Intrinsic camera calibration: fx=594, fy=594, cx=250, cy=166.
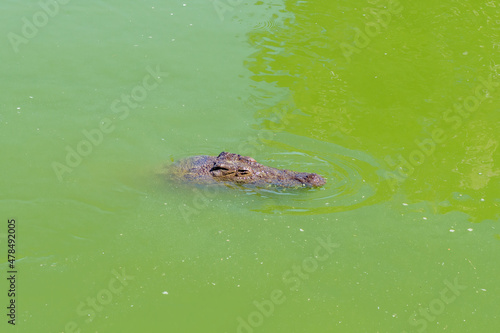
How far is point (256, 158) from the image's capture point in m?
8.80

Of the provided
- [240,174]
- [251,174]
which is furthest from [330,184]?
[240,174]

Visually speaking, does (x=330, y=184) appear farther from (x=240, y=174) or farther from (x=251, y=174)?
→ (x=240, y=174)

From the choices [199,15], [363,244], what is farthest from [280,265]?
[199,15]

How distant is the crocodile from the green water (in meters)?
0.16

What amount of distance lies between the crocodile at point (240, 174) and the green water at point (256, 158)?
0.54ft

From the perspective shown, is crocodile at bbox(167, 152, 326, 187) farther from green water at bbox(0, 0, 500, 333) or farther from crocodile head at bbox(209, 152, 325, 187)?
green water at bbox(0, 0, 500, 333)

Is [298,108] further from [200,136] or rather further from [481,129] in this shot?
[481,129]

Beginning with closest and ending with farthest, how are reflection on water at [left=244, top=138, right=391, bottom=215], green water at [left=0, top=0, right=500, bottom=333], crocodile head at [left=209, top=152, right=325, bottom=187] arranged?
green water at [left=0, top=0, right=500, bottom=333] → reflection on water at [left=244, top=138, right=391, bottom=215] → crocodile head at [left=209, top=152, right=325, bottom=187]

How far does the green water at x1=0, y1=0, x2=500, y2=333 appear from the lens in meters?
6.52

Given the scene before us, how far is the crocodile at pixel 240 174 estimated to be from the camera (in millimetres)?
Result: 8133

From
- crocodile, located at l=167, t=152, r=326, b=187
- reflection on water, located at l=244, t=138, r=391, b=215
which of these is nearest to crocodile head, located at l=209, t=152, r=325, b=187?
crocodile, located at l=167, t=152, r=326, b=187

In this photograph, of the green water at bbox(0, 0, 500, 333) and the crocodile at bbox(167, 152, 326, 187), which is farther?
the crocodile at bbox(167, 152, 326, 187)

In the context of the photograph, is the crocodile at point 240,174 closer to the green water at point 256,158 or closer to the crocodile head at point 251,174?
the crocodile head at point 251,174

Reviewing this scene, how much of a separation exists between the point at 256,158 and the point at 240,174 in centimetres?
69
